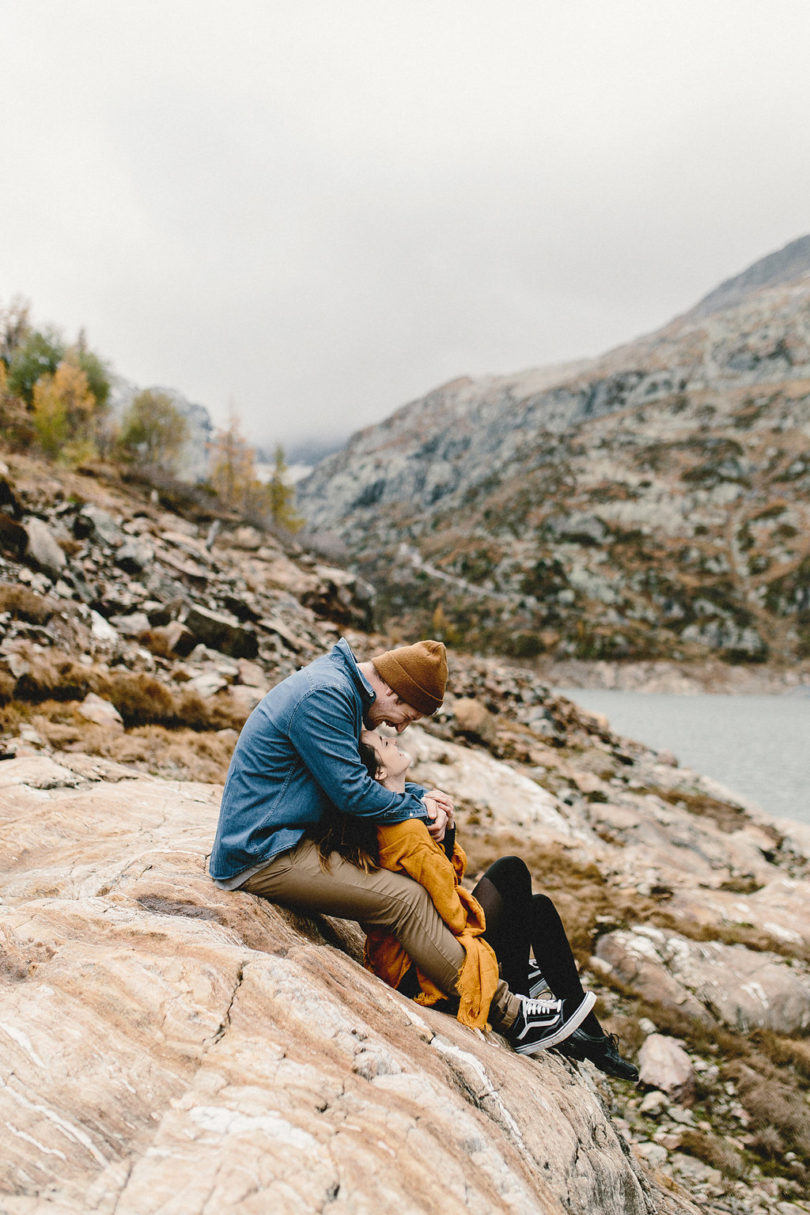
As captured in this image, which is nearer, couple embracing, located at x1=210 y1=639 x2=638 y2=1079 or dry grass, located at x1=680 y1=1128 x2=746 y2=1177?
couple embracing, located at x1=210 y1=639 x2=638 y2=1079

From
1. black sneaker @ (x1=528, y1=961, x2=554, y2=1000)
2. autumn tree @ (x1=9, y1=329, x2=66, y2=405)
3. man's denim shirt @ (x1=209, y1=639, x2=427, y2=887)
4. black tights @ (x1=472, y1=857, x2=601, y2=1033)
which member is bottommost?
black sneaker @ (x1=528, y1=961, x2=554, y2=1000)

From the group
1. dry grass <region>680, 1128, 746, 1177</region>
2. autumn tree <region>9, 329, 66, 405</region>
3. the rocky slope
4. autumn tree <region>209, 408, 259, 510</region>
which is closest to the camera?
the rocky slope

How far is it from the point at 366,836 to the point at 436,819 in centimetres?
54

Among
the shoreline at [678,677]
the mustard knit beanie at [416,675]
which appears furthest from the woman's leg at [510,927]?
the shoreline at [678,677]

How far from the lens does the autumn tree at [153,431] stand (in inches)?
2135

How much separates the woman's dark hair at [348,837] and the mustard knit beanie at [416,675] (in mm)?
544

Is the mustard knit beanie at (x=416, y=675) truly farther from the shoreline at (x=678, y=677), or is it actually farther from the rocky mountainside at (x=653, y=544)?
the rocky mountainside at (x=653, y=544)

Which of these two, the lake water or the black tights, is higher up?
the black tights

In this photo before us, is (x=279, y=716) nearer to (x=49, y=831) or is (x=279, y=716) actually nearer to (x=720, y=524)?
Answer: (x=49, y=831)

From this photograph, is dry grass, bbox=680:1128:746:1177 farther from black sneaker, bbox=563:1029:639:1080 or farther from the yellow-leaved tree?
the yellow-leaved tree

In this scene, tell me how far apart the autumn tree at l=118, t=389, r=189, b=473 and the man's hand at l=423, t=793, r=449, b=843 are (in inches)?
2158

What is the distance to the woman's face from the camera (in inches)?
167

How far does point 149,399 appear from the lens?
179 feet

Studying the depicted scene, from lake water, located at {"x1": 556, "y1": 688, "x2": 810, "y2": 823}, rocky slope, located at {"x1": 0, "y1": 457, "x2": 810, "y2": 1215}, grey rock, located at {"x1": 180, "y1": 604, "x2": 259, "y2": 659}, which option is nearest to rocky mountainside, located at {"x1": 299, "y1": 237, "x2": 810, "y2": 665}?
lake water, located at {"x1": 556, "y1": 688, "x2": 810, "y2": 823}
